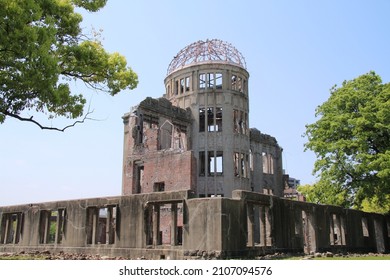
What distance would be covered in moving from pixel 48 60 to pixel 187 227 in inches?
304

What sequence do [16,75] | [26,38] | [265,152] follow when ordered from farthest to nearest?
[265,152] → [16,75] → [26,38]

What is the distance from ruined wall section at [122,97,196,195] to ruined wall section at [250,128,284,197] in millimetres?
7199

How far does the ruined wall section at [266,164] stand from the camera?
3606cm

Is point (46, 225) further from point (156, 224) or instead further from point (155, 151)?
point (155, 151)

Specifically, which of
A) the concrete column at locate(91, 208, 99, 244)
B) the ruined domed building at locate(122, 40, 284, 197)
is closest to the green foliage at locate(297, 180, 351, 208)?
the ruined domed building at locate(122, 40, 284, 197)

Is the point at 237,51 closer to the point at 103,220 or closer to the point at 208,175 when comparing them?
the point at 208,175

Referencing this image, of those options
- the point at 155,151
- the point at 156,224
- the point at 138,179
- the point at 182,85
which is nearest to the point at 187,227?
the point at 156,224

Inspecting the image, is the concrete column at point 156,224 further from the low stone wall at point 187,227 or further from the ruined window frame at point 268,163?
the ruined window frame at point 268,163

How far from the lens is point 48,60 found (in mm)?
12070

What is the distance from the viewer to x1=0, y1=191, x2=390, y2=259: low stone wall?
15.2 m

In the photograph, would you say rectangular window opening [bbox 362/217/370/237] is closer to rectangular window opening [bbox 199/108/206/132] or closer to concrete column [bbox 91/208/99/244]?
rectangular window opening [bbox 199/108/206/132]

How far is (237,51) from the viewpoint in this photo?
34.3m
